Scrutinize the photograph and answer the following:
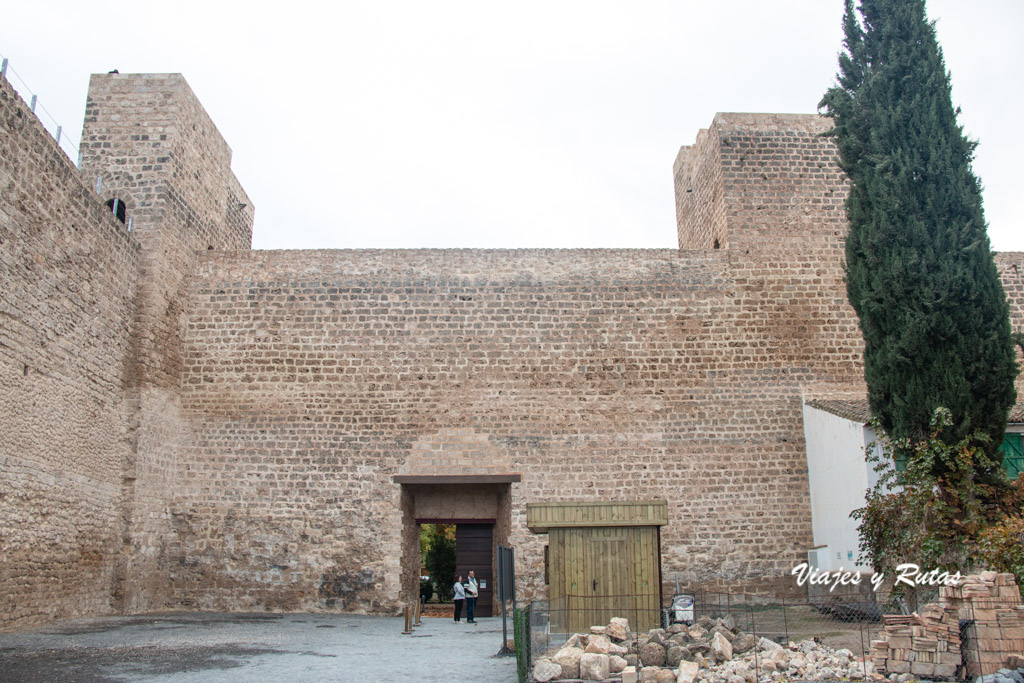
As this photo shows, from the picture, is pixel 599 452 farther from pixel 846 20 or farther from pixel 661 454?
pixel 846 20

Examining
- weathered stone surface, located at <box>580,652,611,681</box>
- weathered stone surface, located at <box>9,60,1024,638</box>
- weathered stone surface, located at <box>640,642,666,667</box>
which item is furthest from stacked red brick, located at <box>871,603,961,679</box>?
weathered stone surface, located at <box>9,60,1024,638</box>

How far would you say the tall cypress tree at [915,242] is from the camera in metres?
9.85

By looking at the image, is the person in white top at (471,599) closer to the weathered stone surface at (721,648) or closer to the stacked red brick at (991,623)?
the weathered stone surface at (721,648)

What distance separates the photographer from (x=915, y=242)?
1030 centimetres

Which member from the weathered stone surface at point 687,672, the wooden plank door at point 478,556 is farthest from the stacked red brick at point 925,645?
the wooden plank door at point 478,556

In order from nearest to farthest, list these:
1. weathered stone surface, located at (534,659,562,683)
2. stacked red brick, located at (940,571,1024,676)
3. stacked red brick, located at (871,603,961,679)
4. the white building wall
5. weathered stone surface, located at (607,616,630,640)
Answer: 1. weathered stone surface, located at (534,659,562,683)
2. stacked red brick, located at (940,571,1024,676)
3. stacked red brick, located at (871,603,961,679)
4. weathered stone surface, located at (607,616,630,640)
5. the white building wall

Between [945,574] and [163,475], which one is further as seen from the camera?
[163,475]

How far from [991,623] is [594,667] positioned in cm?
330

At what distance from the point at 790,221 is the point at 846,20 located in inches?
149

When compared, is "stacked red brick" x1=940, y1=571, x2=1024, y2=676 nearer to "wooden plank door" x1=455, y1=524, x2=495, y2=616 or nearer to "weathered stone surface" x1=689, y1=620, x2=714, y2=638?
"weathered stone surface" x1=689, y1=620, x2=714, y2=638

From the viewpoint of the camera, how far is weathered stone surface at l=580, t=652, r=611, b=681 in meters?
6.27

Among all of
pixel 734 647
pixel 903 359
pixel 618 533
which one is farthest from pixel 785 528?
pixel 734 647

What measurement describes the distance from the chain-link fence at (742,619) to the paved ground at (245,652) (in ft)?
1.73

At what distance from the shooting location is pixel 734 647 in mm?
7578
